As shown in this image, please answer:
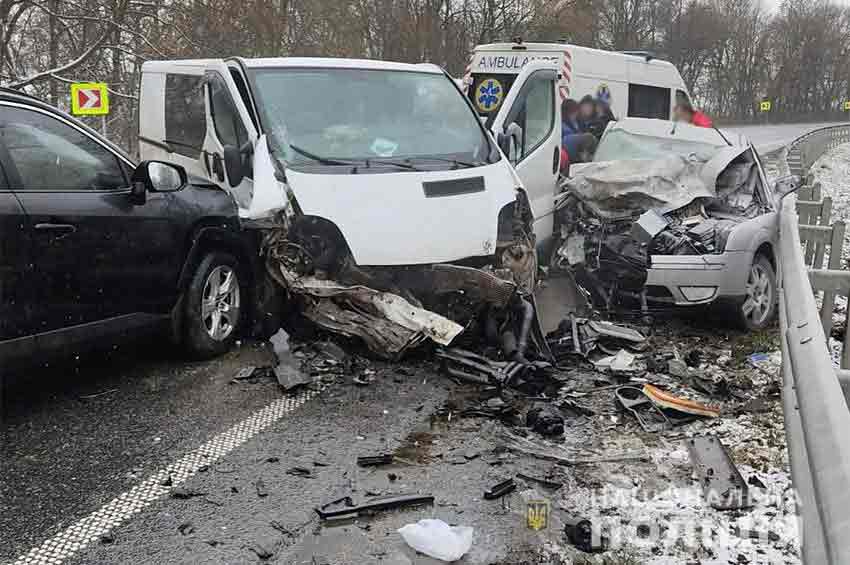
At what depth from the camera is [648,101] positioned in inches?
470

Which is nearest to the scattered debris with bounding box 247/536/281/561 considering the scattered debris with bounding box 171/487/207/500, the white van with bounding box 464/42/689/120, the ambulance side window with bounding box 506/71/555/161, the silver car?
the scattered debris with bounding box 171/487/207/500

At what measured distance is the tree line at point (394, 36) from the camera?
632 inches

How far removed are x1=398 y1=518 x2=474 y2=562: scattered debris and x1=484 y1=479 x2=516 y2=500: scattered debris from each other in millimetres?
328

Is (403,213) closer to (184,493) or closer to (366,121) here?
(366,121)

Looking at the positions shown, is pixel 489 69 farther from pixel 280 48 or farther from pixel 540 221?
pixel 280 48

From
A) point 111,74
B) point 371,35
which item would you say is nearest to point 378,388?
point 111,74

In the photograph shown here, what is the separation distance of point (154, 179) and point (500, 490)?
9.61ft

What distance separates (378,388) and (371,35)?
23.5 meters

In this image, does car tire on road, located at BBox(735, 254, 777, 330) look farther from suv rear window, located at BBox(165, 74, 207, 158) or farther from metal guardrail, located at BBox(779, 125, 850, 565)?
suv rear window, located at BBox(165, 74, 207, 158)

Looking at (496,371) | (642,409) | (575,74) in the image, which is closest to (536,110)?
(575,74)

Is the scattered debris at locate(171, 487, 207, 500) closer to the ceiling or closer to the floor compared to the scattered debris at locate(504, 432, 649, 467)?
closer to the ceiling

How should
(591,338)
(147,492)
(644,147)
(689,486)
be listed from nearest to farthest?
(147,492), (689,486), (591,338), (644,147)

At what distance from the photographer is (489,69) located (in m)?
10.6

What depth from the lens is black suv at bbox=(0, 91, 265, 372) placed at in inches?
165
